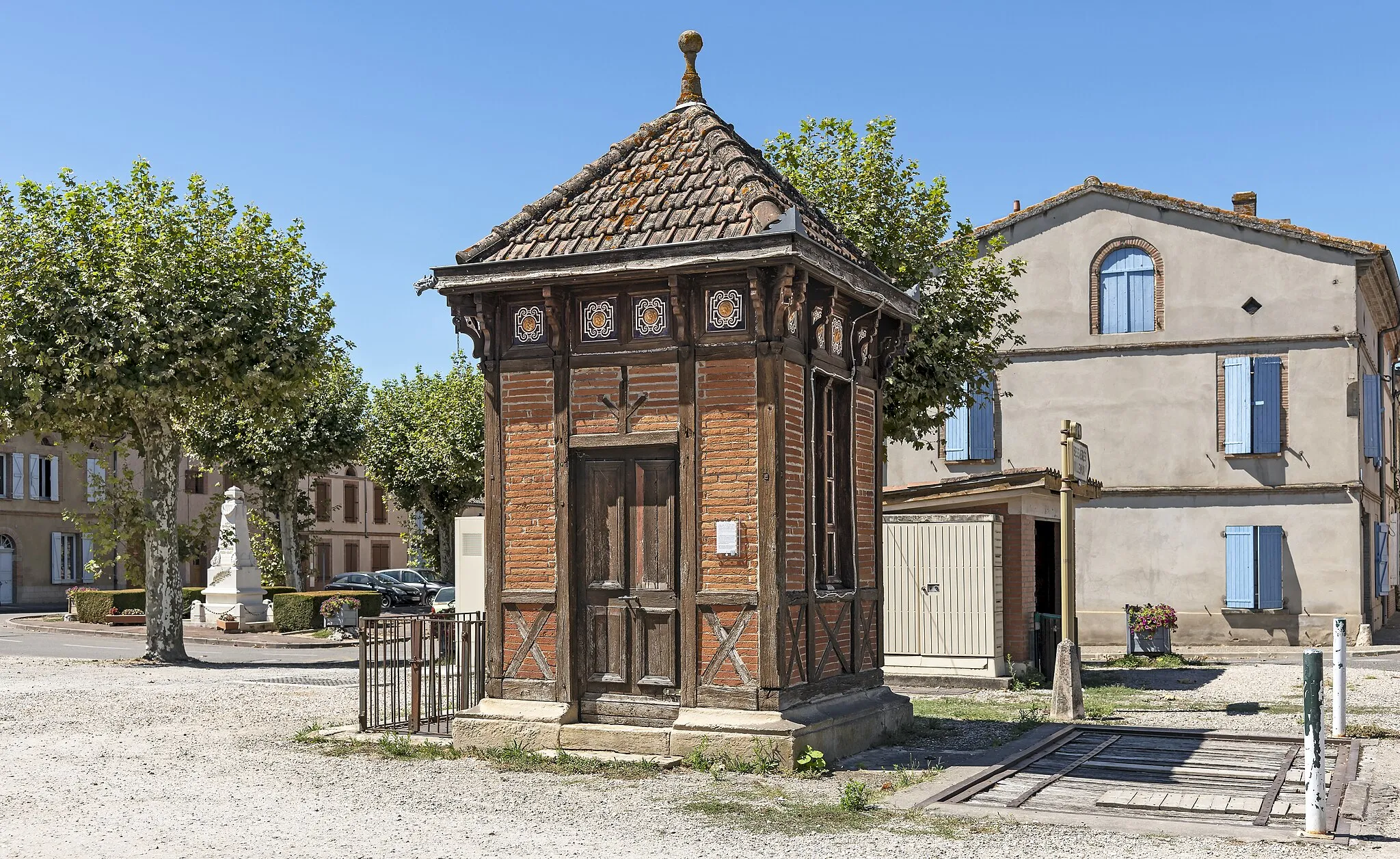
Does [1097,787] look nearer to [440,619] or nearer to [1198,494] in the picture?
[440,619]

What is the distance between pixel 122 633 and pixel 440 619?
75.3 ft

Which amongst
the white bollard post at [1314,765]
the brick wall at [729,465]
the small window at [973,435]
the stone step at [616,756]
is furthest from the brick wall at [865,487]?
the small window at [973,435]

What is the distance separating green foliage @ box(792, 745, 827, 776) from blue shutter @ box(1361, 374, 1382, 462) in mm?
20981

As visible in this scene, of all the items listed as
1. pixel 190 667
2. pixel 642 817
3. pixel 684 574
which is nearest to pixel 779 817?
pixel 642 817

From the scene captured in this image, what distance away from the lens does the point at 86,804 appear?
9.15 m

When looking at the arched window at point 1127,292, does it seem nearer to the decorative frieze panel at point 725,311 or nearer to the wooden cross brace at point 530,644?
the decorative frieze panel at point 725,311

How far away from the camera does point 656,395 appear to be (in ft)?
36.1

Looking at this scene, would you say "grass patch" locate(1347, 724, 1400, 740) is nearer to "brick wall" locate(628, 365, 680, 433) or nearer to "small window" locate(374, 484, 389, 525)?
"brick wall" locate(628, 365, 680, 433)

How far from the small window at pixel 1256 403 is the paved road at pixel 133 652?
17.9m

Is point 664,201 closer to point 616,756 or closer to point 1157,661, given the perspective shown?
point 616,756

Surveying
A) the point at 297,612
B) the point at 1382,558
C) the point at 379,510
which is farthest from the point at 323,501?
the point at 1382,558

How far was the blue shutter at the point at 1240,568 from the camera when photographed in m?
26.2

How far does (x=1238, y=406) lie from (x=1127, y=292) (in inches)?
128

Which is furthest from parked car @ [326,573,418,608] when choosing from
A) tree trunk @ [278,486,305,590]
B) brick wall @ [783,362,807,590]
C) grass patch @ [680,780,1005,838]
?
grass patch @ [680,780,1005,838]
